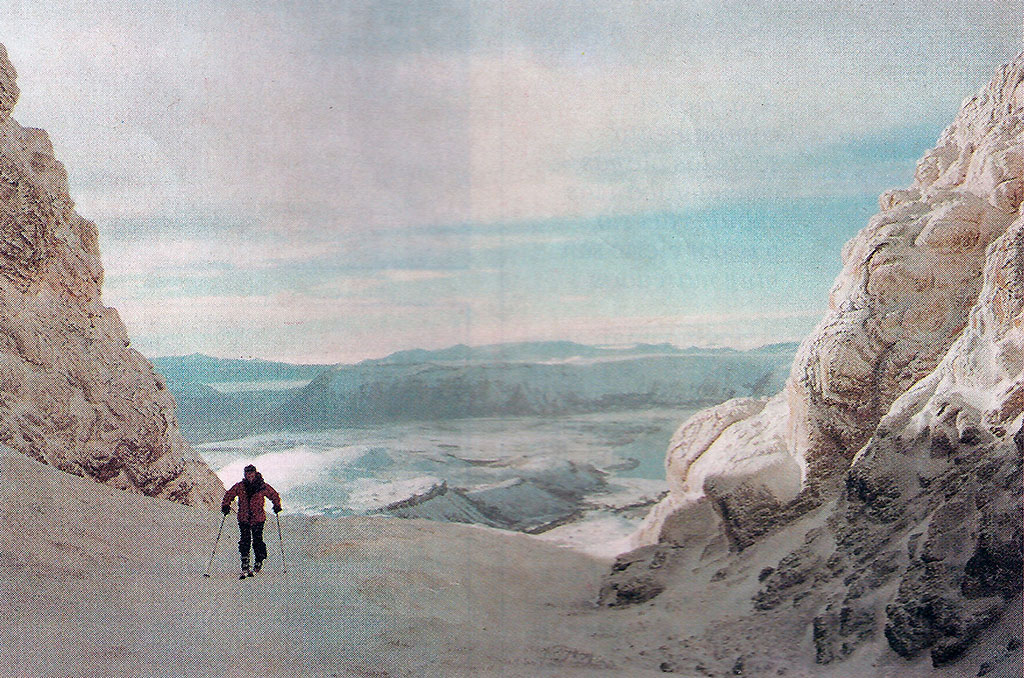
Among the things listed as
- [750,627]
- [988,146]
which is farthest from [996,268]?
[750,627]

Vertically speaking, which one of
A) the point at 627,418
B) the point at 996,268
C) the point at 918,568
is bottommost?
the point at 918,568

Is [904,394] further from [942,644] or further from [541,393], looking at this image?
[541,393]

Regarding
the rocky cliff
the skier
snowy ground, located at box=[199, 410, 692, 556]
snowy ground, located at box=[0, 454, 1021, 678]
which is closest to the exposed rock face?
snowy ground, located at box=[0, 454, 1021, 678]

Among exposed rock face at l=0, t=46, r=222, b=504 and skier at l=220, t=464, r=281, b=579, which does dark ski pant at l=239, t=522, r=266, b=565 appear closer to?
skier at l=220, t=464, r=281, b=579

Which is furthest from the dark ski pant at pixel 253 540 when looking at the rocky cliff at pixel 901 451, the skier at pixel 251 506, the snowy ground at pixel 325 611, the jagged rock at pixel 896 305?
the jagged rock at pixel 896 305

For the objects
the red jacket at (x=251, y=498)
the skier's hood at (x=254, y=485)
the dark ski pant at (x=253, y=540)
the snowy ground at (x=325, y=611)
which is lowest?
the snowy ground at (x=325, y=611)

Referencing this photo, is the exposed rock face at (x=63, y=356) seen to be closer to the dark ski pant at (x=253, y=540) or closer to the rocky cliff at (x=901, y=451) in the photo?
the dark ski pant at (x=253, y=540)
